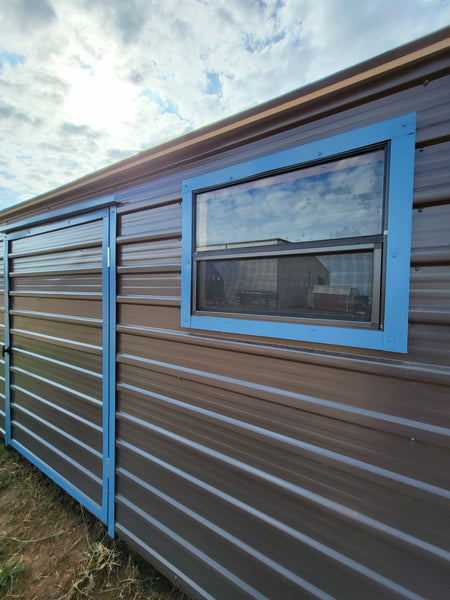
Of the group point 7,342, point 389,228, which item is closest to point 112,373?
point 389,228

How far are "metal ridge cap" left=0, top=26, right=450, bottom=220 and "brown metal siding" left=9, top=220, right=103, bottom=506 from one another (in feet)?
2.80

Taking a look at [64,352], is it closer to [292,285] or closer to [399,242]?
[292,285]

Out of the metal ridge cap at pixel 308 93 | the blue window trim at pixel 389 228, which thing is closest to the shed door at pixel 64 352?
the metal ridge cap at pixel 308 93

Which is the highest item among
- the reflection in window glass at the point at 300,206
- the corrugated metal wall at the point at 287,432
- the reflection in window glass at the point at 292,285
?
the reflection in window glass at the point at 300,206

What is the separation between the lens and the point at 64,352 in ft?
8.08

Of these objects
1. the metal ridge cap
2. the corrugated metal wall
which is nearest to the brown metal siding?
the corrugated metal wall

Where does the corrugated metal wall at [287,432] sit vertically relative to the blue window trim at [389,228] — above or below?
below

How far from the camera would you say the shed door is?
2.10 metres

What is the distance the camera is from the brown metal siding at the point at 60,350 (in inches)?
86.6

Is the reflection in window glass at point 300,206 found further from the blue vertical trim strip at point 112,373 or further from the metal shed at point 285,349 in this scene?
the blue vertical trim strip at point 112,373

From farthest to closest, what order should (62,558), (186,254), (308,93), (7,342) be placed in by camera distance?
(7,342)
(62,558)
(186,254)
(308,93)

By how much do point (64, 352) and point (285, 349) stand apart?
223cm

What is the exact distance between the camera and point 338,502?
1.15 meters

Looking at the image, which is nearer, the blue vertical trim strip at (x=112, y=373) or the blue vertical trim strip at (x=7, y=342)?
the blue vertical trim strip at (x=112, y=373)
